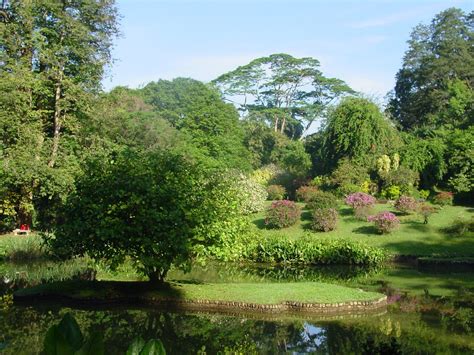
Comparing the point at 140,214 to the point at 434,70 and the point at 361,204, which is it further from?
the point at 434,70

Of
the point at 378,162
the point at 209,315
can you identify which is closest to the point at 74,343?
the point at 209,315

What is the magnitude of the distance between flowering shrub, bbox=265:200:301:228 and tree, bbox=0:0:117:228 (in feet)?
33.5

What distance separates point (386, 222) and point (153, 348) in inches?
945

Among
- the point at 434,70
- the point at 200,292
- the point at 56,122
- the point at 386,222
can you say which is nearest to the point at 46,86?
the point at 56,122

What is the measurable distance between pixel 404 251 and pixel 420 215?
4.20 meters

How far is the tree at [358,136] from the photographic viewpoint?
3272 centimetres

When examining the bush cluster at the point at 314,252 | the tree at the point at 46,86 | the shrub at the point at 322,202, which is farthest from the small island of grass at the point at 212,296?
the shrub at the point at 322,202

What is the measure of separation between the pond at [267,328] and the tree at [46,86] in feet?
42.8

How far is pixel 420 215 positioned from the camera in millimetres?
25703

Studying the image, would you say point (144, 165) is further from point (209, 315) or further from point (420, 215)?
point (420, 215)

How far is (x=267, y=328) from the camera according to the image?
431 inches

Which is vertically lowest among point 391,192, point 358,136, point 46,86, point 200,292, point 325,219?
point 200,292

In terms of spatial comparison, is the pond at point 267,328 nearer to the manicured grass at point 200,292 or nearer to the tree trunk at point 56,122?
the manicured grass at point 200,292

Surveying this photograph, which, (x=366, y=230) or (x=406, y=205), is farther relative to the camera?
(x=406, y=205)
